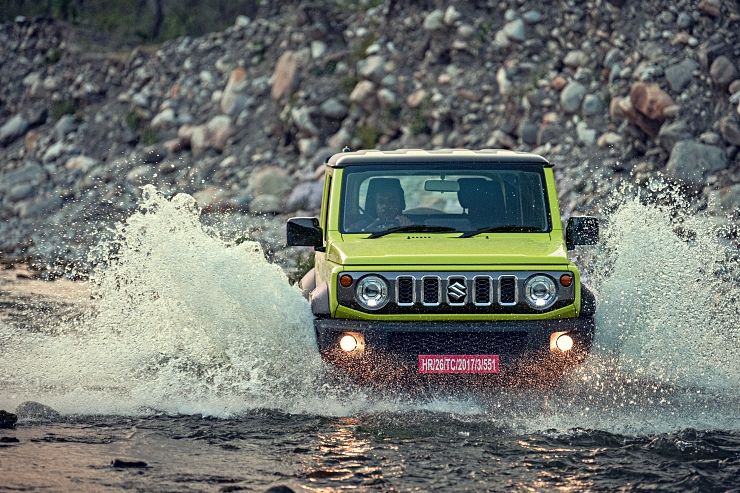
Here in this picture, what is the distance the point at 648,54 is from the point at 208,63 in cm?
1204

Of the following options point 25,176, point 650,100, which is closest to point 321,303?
point 650,100

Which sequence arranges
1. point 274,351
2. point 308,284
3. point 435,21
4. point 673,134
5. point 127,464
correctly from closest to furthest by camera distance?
point 127,464 < point 274,351 < point 308,284 < point 673,134 < point 435,21

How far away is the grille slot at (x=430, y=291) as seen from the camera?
824 centimetres

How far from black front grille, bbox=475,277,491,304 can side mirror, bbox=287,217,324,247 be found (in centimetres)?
160

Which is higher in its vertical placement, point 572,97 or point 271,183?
point 572,97

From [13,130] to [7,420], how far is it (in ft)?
81.2

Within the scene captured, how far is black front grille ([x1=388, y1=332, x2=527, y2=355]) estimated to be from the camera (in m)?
8.16

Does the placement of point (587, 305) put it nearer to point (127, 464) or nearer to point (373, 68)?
point (127, 464)

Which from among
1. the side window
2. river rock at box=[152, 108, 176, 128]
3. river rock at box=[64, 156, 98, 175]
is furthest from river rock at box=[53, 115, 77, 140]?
the side window

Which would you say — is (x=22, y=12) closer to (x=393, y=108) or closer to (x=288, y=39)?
(x=288, y=39)

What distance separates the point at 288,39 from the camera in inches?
1129

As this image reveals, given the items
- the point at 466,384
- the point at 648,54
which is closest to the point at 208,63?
the point at 648,54

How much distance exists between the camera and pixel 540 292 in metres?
8.29

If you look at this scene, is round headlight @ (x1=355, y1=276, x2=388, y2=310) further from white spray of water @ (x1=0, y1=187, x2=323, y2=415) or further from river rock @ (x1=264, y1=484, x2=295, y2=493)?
river rock @ (x1=264, y1=484, x2=295, y2=493)
